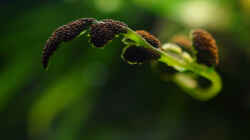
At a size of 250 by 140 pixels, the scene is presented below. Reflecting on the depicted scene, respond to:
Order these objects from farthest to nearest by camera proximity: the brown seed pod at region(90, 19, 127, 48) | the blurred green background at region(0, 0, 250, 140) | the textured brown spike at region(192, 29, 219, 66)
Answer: the blurred green background at region(0, 0, 250, 140), the textured brown spike at region(192, 29, 219, 66), the brown seed pod at region(90, 19, 127, 48)

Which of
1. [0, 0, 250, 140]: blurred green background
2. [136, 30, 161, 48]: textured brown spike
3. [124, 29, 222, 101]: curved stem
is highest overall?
[136, 30, 161, 48]: textured brown spike

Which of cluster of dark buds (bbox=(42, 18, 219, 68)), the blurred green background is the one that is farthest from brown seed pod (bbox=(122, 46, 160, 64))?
the blurred green background

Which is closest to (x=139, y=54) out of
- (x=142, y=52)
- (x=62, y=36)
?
(x=142, y=52)

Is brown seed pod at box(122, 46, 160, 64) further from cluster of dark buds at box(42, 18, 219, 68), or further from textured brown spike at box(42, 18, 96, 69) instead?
textured brown spike at box(42, 18, 96, 69)

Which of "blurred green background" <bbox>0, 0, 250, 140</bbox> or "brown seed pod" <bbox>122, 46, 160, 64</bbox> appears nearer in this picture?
"brown seed pod" <bbox>122, 46, 160, 64</bbox>

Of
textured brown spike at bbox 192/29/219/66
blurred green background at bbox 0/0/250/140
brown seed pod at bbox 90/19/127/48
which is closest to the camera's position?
brown seed pod at bbox 90/19/127/48

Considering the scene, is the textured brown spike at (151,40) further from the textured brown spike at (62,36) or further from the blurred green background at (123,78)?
the blurred green background at (123,78)

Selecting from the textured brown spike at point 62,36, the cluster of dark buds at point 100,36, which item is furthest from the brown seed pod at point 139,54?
the textured brown spike at point 62,36

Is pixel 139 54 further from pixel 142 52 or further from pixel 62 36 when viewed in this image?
pixel 62 36
